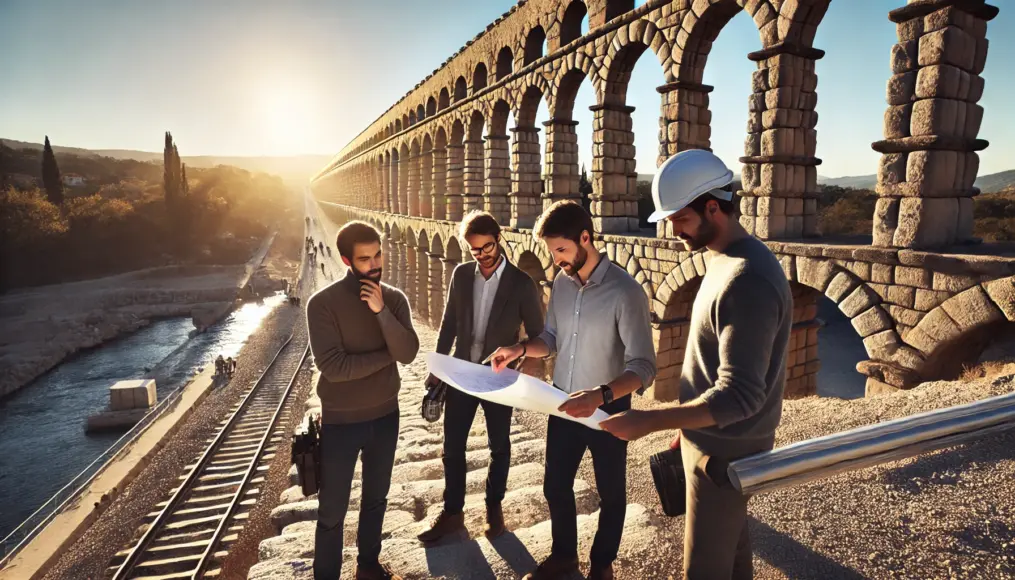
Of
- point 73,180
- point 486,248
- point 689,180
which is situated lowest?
point 486,248

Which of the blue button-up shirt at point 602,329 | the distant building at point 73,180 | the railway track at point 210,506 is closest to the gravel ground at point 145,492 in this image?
the railway track at point 210,506

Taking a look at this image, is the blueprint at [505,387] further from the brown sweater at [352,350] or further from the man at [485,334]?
the man at [485,334]

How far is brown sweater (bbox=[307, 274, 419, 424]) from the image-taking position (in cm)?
307

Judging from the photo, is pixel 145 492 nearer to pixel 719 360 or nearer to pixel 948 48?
pixel 719 360

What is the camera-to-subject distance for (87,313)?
3331 cm

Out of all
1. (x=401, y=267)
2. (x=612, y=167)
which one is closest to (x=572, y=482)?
(x=612, y=167)

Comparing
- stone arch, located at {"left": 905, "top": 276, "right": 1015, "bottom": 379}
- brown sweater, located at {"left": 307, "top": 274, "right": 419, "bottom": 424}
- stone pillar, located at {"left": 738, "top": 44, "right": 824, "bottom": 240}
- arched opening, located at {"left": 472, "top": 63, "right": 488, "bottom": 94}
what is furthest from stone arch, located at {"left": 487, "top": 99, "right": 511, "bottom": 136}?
brown sweater, located at {"left": 307, "top": 274, "right": 419, "bottom": 424}

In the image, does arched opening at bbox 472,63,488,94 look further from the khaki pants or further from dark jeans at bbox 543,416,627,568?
the khaki pants

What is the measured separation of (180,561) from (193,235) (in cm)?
4935

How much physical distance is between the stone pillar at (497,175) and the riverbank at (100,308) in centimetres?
2302

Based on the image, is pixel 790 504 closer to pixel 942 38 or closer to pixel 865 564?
pixel 865 564

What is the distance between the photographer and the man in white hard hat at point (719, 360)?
5.98 feet

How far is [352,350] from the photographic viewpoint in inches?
126

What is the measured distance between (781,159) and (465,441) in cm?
573
